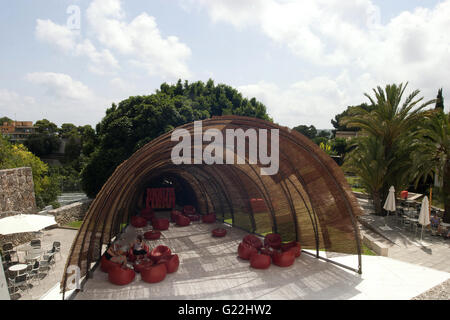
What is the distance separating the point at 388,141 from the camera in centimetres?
1803

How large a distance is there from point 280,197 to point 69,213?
546 inches

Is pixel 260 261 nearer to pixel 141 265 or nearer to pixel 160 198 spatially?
pixel 141 265

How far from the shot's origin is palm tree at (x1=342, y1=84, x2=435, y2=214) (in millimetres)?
17531

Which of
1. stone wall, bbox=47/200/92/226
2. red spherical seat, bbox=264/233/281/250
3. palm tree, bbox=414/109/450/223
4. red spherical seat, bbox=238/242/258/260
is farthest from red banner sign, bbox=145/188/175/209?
palm tree, bbox=414/109/450/223

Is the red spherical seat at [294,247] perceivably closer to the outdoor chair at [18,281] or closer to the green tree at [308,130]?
the outdoor chair at [18,281]

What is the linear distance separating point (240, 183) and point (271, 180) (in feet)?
11.1

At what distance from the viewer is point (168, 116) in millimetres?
21344

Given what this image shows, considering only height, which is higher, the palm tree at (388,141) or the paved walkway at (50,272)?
the palm tree at (388,141)

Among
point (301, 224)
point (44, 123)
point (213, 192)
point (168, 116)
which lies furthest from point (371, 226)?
point (44, 123)

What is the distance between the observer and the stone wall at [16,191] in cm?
1284

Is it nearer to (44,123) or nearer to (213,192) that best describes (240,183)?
(213,192)

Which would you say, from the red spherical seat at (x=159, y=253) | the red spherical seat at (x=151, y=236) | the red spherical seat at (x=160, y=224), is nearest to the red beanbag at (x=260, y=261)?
the red spherical seat at (x=159, y=253)

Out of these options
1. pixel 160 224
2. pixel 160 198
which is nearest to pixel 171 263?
pixel 160 224

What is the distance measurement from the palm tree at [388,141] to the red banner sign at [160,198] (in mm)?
13621
